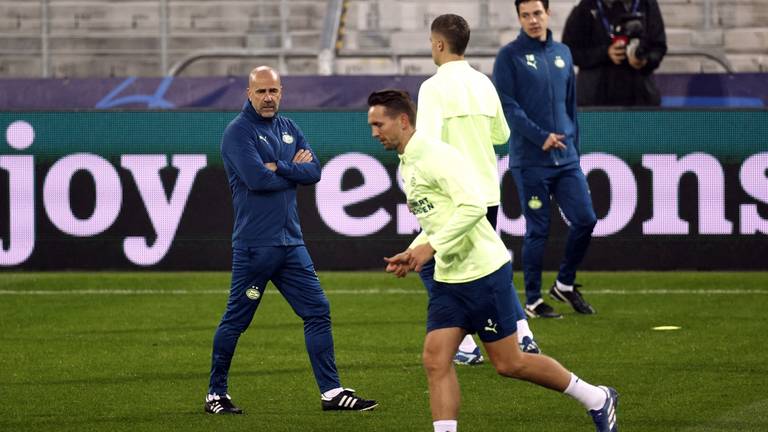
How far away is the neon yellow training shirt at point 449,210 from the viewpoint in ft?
21.3

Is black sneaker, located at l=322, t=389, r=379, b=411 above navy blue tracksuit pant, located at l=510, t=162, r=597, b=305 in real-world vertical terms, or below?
below

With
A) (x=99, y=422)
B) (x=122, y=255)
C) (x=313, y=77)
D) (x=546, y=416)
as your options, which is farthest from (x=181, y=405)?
(x=313, y=77)

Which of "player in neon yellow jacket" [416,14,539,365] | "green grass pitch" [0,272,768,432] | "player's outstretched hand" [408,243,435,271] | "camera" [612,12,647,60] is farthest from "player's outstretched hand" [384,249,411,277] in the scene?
"camera" [612,12,647,60]

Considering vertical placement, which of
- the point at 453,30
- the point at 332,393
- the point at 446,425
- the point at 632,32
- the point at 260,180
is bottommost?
the point at 332,393

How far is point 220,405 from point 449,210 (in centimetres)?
226

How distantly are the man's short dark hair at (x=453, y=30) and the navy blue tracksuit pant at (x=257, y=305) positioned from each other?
1533 mm

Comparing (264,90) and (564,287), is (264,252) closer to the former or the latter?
(264,90)

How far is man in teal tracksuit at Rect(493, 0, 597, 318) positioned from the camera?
36.2 feet

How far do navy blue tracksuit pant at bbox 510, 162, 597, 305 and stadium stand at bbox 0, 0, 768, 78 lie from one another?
761cm

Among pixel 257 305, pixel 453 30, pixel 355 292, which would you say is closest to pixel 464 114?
pixel 453 30

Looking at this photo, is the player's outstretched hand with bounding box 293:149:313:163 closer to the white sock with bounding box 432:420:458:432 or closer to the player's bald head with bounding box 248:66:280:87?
the player's bald head with bounding box 248:66:280:87

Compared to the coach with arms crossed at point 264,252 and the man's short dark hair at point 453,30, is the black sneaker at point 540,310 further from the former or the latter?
the coach with arms crossed at point 264,252

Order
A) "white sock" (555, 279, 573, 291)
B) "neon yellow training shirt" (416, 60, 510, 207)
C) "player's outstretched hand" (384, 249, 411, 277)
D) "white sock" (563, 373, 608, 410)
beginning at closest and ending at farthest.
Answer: "player's outstretched hand" (384, 249, 411, 277) < "white sock" (563, 373, 608, 410) < "neon yellow training shirt" (416, 60, 510, 207) < "white sock" (555, 279, 573, 291)

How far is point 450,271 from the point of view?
6.68m
